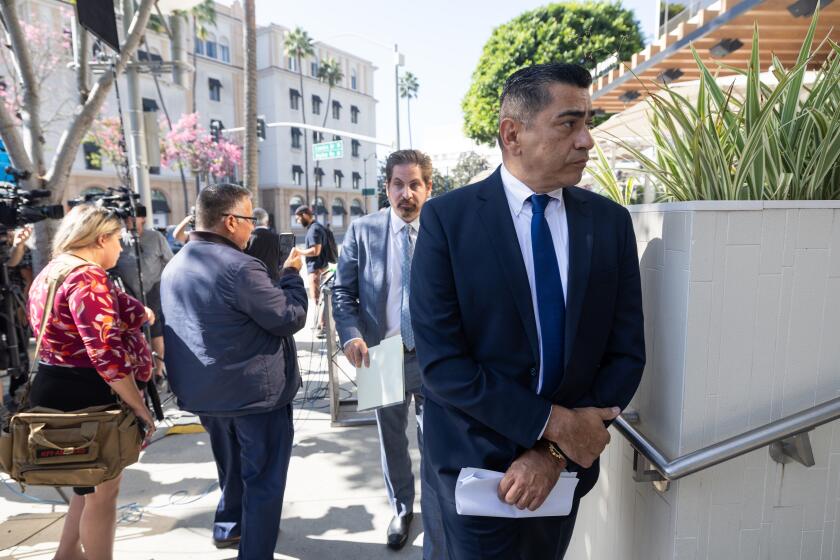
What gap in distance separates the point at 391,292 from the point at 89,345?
143 centimetres

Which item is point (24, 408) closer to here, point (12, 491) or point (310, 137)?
point (12, 491)

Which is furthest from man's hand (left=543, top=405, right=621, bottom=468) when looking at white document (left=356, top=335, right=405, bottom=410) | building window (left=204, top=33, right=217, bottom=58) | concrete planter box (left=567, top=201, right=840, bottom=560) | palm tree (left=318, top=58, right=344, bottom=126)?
palm tree (left=318, top=58, right=344, bottom=126)

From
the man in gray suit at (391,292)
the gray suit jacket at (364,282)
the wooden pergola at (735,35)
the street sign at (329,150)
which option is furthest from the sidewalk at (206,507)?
the street sign at (329,150)

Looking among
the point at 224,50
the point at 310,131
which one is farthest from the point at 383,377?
the point at 310,131

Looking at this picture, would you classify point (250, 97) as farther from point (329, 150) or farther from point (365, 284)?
point (365, 284)

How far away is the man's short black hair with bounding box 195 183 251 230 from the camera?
249 centimetres

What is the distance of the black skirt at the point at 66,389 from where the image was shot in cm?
232

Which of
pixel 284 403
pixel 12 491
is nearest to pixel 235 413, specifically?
pixel 284 403

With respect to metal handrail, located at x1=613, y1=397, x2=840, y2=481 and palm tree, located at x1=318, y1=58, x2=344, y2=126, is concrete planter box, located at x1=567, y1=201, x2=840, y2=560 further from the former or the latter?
palm tree, located at x1=318, y1=58, x2=344, y2=126

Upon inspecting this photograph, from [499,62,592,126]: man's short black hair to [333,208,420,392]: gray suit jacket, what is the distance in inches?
57.9

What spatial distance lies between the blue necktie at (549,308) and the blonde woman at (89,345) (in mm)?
1903

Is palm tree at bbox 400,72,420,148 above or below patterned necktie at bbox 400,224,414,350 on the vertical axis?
above

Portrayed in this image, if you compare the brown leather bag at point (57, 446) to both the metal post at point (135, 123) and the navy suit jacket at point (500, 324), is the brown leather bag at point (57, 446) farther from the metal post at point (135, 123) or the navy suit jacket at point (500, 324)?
the metal post at point (135, 123)

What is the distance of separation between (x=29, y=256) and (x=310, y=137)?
42994mm
